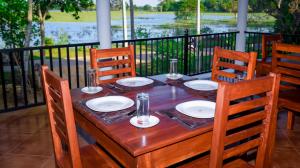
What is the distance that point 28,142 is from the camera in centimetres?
314

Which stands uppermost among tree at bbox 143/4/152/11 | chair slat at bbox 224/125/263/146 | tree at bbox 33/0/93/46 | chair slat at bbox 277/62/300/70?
tree at bbox 143/4/152/11

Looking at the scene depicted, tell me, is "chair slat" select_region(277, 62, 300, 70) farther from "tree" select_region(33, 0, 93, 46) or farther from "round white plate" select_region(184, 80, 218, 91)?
"tree" select_region(33, 0, 93, 46)

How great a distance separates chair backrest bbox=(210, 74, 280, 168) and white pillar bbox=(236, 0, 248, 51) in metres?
4.42

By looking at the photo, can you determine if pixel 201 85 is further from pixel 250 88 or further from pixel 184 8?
pixel 184 8

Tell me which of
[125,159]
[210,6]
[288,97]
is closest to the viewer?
[125,159]

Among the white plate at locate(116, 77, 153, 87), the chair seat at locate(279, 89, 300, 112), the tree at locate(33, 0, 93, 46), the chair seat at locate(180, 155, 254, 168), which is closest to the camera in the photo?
the chair seat at locate(180, 155, 254, 168)

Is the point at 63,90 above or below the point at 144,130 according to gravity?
above

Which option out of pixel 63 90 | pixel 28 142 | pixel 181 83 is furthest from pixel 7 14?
pixel 63 90

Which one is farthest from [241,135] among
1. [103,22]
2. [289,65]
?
[103,22]

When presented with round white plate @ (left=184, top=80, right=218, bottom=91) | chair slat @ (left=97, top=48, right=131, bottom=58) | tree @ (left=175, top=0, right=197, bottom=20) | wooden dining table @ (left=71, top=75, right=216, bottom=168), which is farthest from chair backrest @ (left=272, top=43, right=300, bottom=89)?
tree @ (left=175, top=0, right=197, bottom=20)

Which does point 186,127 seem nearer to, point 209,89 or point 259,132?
point 259,132

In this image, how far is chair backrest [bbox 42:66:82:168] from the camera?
5.12 feet

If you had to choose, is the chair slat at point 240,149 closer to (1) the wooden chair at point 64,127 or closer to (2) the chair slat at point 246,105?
(2) the chair slat at point 246,105

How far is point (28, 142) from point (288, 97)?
273cm
